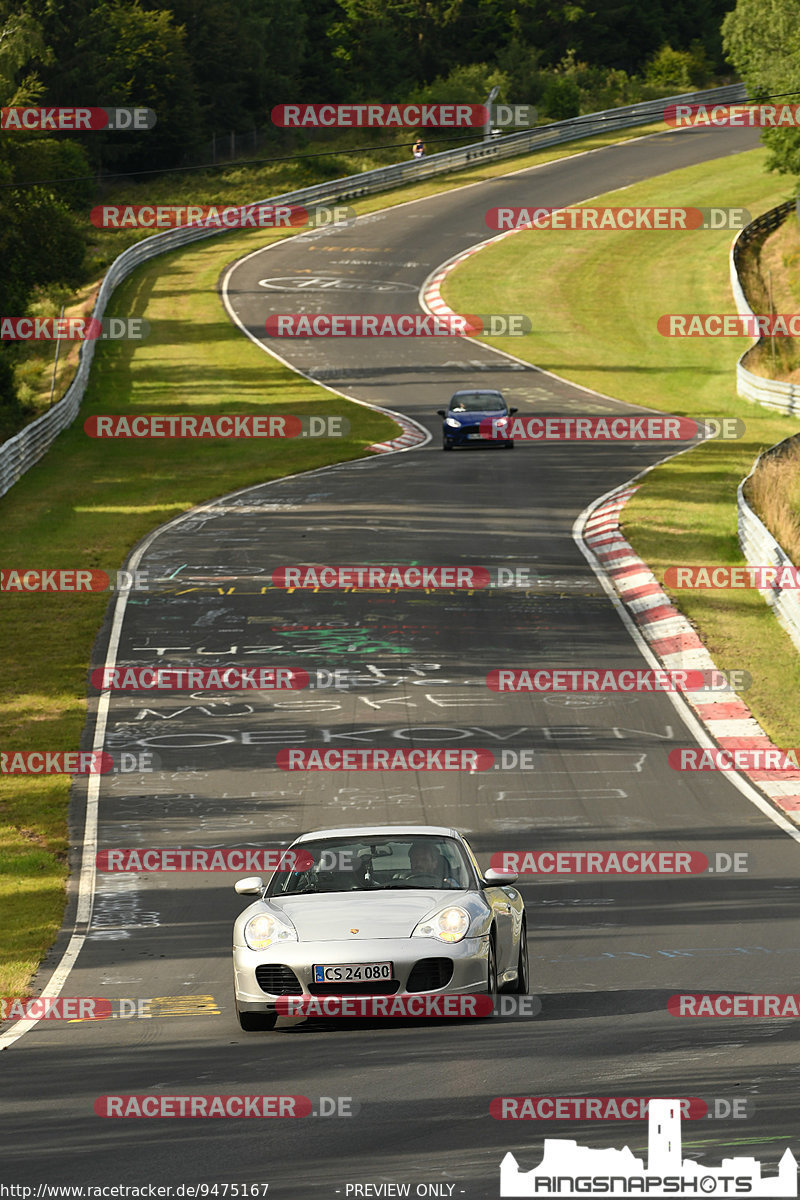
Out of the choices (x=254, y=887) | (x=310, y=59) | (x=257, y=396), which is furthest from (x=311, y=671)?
(x=310, y=59)

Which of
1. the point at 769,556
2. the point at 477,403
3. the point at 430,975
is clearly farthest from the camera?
the point at 477,403

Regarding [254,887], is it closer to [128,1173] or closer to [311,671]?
[128,1173]

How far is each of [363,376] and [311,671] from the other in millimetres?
30177

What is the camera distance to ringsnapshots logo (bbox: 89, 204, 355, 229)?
78.2m

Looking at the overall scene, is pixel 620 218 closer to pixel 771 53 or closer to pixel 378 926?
pixel 771 53

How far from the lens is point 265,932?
10.2 m

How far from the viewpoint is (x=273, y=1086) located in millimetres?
8523

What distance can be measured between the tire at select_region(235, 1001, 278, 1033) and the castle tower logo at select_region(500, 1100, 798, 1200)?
131 inches
